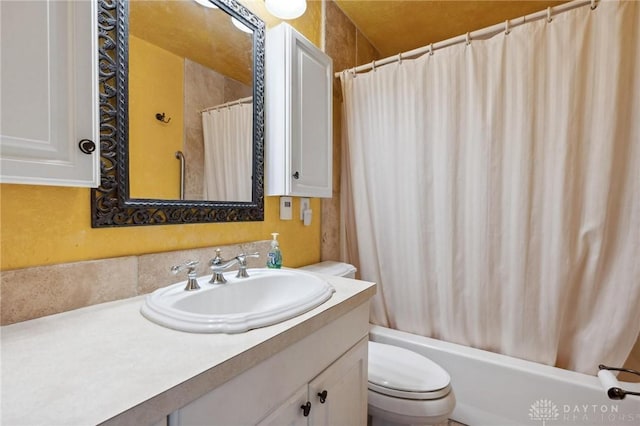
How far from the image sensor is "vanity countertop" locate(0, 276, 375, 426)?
1.28ft

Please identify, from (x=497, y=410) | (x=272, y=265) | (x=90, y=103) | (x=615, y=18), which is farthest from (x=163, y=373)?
(x=615, y=18)

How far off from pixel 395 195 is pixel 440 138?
1.27ft

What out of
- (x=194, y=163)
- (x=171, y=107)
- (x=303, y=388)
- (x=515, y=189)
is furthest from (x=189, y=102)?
(x=515, y=189)

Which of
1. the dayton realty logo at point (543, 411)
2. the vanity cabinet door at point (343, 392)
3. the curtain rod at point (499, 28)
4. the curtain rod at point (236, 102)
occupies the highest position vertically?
the curtain rod at point (499, 28)

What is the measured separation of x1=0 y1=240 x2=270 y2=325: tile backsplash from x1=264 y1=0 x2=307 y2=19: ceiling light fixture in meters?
1.11

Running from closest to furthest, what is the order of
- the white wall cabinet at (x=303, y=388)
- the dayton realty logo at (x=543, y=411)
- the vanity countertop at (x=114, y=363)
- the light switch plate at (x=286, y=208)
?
the vanity countertop at (x=114, y=363)
the white wall cabinet at (x=303, y=388)
the dayton realty logo at (x=543, y=411)
the light switch plate at (x=286, y=208)

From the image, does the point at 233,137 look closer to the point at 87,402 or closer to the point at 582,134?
the point at 87,402

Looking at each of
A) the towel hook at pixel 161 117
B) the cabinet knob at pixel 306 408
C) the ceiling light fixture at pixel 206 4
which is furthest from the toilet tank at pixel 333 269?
the ceiling light fixture at pixel 206 4

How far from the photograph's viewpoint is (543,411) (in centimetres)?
130

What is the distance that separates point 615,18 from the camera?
3.90 feet

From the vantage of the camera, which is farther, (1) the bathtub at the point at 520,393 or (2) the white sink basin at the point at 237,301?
(1) the bathtub at the point at 520,393

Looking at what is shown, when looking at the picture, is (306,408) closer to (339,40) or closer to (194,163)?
(194,163)

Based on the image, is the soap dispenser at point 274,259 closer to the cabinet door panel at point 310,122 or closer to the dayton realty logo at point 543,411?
the cabinet door panel at point 310,122

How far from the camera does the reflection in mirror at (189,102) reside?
90cm
